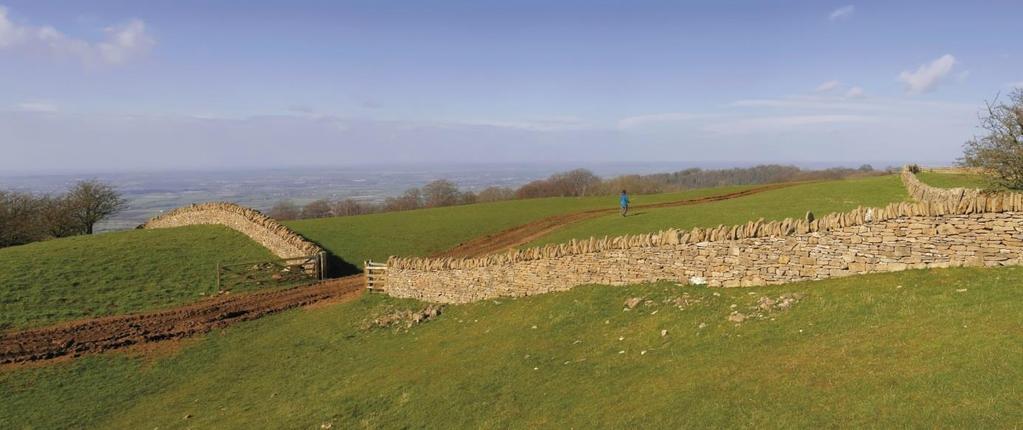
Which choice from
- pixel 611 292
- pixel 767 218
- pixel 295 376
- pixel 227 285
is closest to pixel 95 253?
pixel 227 285

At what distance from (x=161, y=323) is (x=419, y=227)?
849 inches

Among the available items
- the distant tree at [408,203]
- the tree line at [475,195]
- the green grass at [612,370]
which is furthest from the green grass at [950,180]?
the distant tree at [408,203]

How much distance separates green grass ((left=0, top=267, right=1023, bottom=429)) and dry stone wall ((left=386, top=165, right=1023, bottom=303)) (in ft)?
1.91

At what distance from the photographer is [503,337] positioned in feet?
53.5

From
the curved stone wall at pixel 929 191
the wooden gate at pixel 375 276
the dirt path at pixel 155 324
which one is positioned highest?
the curved stone wall at pixel 929 191

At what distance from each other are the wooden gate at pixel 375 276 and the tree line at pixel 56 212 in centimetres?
5158

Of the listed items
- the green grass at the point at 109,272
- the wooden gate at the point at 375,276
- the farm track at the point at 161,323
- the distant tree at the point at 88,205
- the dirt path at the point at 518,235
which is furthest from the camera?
the distant tree at the point at 88,205

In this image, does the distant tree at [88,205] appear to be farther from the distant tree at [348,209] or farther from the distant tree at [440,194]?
the distant tree at [440,194]

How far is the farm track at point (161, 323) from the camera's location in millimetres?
21219

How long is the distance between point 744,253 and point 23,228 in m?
71.6

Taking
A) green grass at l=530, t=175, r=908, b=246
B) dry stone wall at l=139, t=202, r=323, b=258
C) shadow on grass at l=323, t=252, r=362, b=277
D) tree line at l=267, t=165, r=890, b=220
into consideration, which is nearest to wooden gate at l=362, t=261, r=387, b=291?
shadow on grass at l=323, t=252, r=362, b=277

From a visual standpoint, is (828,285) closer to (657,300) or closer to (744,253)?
(744,253)

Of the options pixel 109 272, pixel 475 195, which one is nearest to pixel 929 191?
pixel 109 272

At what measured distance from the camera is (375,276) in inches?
1045
